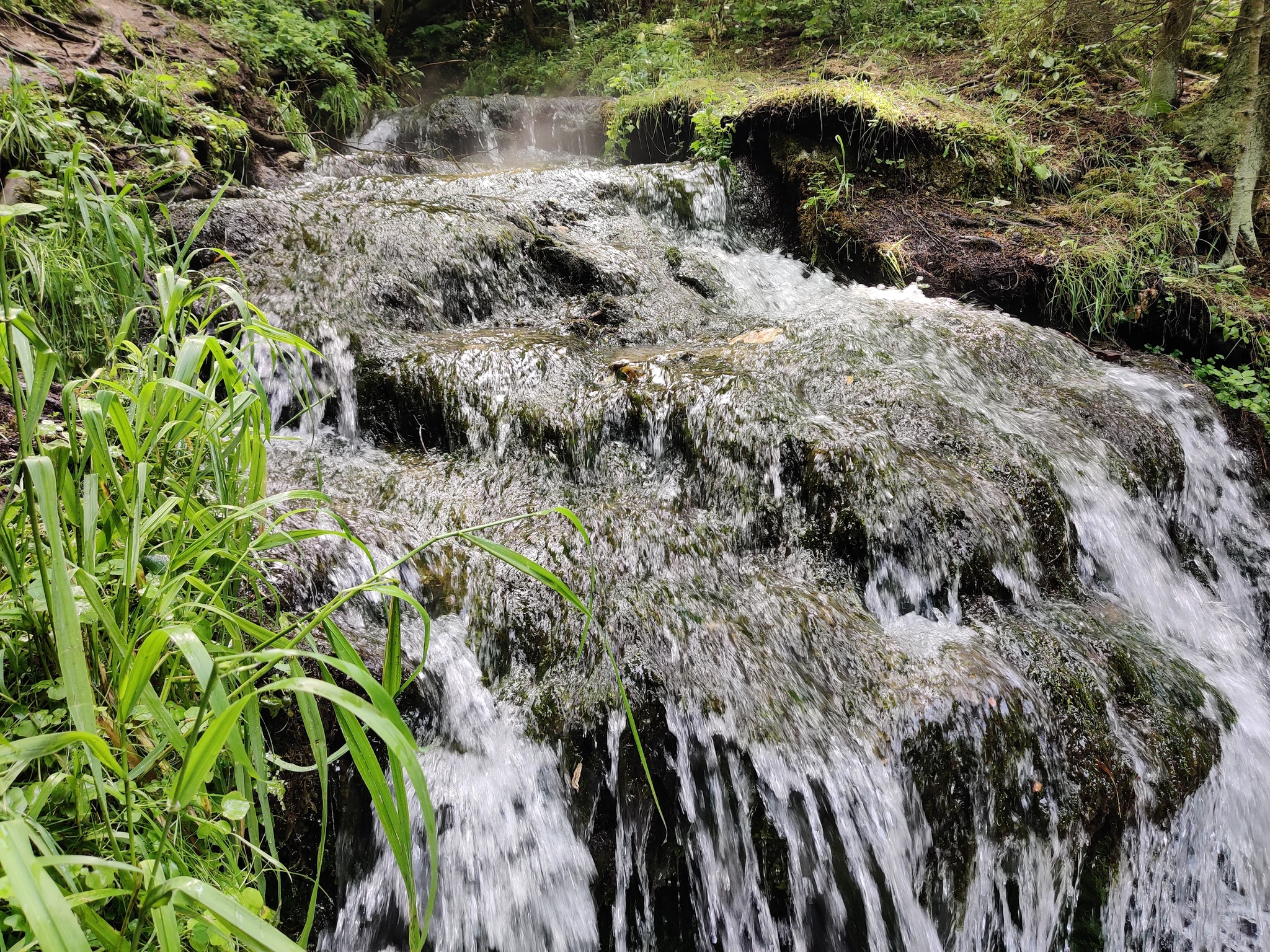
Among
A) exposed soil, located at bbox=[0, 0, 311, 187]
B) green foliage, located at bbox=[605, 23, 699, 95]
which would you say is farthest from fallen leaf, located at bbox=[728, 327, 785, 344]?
green foliage, located at bbox=[605, 23, 699, 95]

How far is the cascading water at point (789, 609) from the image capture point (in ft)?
6.41

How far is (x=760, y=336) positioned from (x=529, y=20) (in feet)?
33.8

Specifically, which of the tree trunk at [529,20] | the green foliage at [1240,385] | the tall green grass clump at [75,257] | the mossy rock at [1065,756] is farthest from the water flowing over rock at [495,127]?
the mossy rock at [1065,756]

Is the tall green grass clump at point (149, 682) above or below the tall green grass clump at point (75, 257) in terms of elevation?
below

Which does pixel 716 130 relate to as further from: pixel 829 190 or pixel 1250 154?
pixel 1250 154

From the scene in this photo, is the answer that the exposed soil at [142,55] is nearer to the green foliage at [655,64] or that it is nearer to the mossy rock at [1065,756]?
the green foliage at [655,64]

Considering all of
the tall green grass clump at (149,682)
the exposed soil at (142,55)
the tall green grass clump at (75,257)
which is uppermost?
the exposed soil at (142,55)

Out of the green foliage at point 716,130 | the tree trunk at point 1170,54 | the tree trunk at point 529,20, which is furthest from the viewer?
the tree trunk at point 529,20

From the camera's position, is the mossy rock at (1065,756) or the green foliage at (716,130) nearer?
the mossy rock at (1065,756)

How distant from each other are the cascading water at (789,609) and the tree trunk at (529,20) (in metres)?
8.84

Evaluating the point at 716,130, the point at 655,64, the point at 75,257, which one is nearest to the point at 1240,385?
the point at 716,130

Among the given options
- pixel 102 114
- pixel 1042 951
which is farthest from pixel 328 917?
pixel 102 114

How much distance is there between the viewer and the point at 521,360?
333 cm

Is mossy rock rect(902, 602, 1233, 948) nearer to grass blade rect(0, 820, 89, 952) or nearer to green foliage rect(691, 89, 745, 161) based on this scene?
grass blade rect(0, 820, 89, 952)
